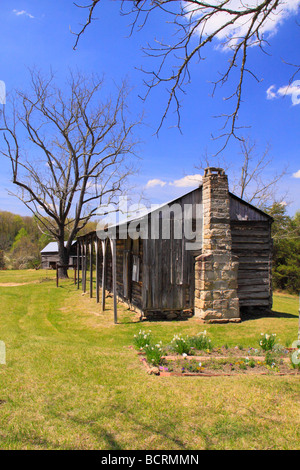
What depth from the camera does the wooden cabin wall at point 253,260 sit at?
486 inches

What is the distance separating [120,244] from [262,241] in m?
6.78

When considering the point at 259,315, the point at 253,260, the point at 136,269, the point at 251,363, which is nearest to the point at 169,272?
the point at 136,269

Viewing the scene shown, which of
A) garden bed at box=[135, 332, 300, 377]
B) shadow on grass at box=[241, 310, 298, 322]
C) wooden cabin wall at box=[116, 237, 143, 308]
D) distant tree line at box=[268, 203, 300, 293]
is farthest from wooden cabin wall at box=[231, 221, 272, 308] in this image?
distant tree line at box=[268, 203, 300, 293]

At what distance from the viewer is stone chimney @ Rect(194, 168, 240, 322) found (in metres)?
→ 10.9

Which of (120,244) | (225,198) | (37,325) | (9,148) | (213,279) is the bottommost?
(37,325)

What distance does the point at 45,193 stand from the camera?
26.2m

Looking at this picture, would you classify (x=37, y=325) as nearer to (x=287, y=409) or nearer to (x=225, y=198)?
(x=225, y=198)

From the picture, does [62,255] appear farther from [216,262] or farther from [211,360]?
[211,360]

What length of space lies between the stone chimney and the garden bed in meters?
3.92

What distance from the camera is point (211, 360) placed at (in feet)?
20.0

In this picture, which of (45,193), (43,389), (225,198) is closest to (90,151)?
(45,193)

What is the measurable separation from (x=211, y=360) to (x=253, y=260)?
7.25 m

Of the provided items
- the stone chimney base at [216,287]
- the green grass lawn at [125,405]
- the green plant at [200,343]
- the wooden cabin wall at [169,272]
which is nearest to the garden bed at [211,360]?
the green plant at [200,343]

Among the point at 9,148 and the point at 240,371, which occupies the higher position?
the point at 9,148
